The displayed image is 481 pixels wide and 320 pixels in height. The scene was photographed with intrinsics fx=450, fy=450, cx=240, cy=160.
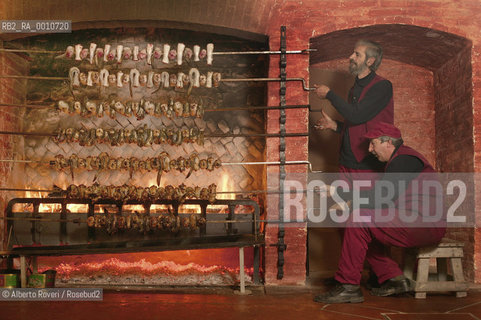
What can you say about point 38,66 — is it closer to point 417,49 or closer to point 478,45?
point 417,49

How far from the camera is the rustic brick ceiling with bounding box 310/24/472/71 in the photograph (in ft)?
17.0

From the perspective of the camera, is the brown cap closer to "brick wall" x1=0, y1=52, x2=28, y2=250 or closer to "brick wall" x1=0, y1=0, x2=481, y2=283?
"brick wall" x1=0, y1=0, x2=481, y2=283

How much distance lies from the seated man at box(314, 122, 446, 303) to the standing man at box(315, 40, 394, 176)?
0.35m

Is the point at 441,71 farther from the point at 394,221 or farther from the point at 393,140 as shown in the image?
the point at 394,221

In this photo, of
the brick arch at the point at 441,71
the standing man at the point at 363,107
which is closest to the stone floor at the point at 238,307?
the standing man at the point at 363,107

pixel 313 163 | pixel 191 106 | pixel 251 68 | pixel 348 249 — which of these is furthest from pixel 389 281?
pixel 251 68

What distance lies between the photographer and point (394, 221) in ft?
13.6

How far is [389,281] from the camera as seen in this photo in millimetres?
4430

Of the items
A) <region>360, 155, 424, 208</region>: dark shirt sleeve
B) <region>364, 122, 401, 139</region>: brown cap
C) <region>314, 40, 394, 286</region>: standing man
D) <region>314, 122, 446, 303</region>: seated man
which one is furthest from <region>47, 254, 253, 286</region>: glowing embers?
<region>364, 122, 401, 139</region>: brown cap

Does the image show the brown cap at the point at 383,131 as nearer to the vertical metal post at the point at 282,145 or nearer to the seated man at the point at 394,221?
the seated man at the point at 394,221

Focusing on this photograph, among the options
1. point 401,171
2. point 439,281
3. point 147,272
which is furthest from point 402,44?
point 147,272

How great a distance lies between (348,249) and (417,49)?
2.86m

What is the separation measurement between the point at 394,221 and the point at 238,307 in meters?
1.62

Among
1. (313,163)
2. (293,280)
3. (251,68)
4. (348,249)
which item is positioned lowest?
(293,280)
